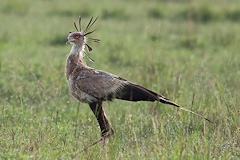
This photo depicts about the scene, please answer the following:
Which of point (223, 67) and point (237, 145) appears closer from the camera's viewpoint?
point (237, 145)

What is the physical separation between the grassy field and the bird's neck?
34cm

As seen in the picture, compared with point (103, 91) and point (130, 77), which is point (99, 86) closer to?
point (103, 91)

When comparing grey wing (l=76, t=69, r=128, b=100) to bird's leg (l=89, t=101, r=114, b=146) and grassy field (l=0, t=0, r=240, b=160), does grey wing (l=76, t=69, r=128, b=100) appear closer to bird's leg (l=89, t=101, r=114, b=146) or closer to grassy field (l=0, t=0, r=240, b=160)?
bird's leg (l=89, t=101, r=114, b=146)

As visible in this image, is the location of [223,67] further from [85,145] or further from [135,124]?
[85,145]

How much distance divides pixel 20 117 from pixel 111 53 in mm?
3479

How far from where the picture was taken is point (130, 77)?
7.86 meters

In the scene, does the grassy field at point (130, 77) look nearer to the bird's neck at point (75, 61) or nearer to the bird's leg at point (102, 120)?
the bird's leg at point (102, 120)

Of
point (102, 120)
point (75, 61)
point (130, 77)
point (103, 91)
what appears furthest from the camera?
point (130, 77)

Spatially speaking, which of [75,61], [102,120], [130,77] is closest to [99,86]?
[102,120]

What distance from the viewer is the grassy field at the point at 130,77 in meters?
4.93

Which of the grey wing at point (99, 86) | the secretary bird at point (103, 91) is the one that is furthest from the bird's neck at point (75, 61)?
the grey wing at point (99, 86)

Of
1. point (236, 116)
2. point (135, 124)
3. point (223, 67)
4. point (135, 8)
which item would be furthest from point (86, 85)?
point (135, 8)

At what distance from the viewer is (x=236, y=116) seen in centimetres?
536

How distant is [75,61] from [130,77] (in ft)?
7.83
